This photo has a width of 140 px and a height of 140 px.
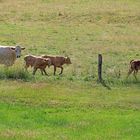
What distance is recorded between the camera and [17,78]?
81.3 ft

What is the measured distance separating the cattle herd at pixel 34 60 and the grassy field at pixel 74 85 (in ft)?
1.48

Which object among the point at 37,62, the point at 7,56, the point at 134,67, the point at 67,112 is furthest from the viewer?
the point at 7,56

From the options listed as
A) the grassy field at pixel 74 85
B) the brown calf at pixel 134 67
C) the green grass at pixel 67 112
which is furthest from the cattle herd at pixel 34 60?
the green grass at pixel 67 112

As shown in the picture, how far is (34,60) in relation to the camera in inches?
1092

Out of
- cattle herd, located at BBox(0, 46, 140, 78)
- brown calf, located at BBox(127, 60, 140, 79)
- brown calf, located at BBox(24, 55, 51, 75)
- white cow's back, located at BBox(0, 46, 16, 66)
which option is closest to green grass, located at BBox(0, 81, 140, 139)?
brown calf, located at BBox(127, 60, 140, 79)

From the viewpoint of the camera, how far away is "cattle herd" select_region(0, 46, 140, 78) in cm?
2706

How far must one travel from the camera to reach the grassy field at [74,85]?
1709 centimetres

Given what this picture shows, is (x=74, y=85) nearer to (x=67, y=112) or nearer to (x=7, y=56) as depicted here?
(x=67, y=112)

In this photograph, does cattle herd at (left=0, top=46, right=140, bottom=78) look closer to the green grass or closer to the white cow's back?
the white cow's back

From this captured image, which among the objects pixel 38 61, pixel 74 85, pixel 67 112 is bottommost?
pixel 74 85

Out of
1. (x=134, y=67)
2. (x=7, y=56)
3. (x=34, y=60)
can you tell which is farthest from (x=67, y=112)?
(x=7, y=56)

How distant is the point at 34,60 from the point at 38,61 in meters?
0.40

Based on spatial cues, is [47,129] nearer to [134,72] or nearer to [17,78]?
[17,78]

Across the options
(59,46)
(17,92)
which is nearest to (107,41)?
(59,46)
